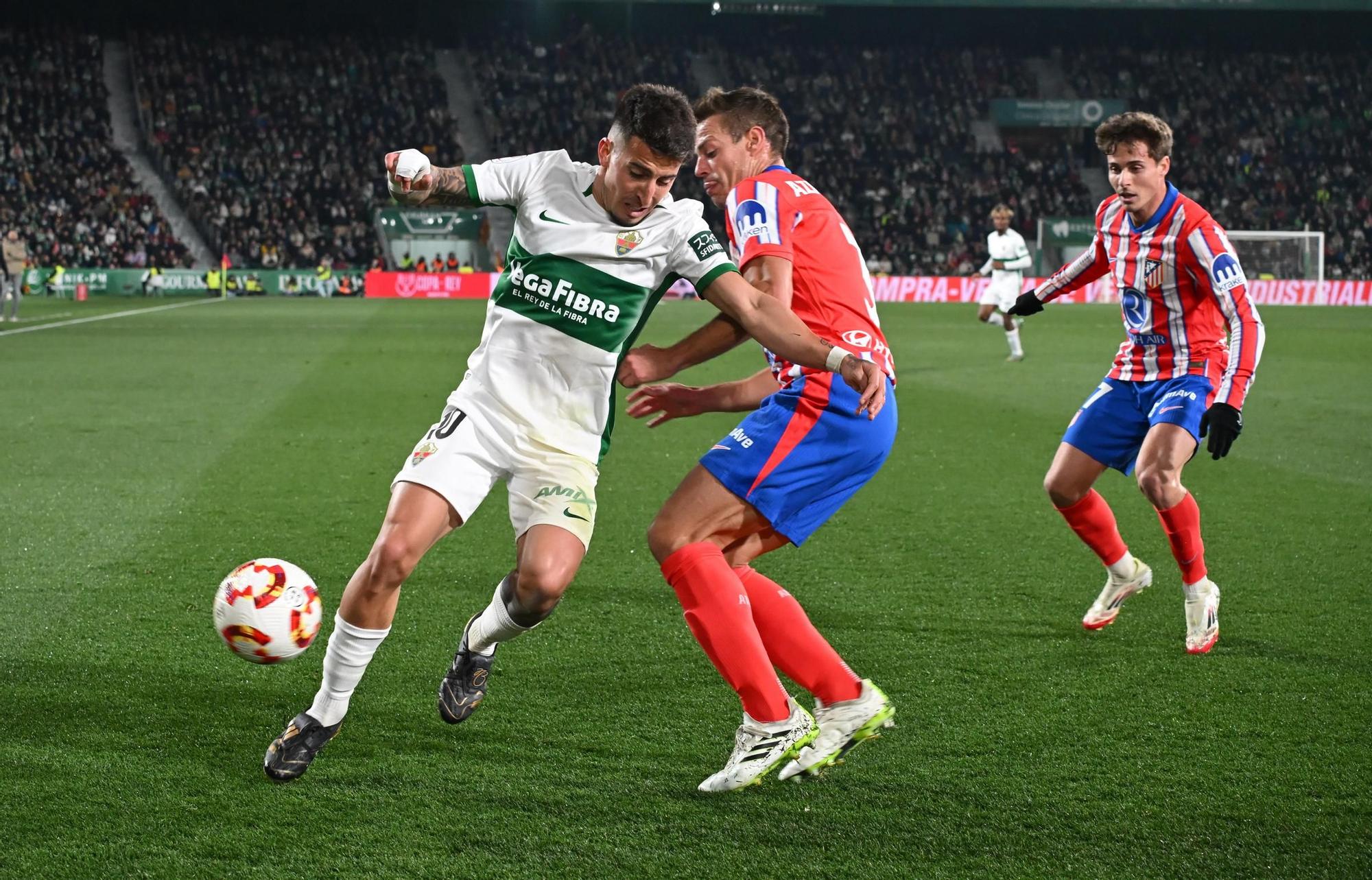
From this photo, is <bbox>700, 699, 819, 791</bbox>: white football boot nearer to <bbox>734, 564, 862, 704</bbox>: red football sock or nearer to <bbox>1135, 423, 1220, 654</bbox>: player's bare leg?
<bbox>734, 564, 862, 704</bbox>: red football sock

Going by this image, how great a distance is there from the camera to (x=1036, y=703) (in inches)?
175

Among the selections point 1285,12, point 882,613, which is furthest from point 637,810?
point 1285,12

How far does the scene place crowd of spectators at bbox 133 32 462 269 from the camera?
42.1 metres

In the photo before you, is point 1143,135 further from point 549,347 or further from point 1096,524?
point 549,347

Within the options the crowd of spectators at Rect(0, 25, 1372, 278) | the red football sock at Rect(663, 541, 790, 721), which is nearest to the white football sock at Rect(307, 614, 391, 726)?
the red football sock at Rect(663, 541, 790, 721)

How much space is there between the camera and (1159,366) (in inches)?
218

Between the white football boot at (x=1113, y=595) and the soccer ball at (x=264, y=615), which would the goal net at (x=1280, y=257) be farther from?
the soccer ball at (x=264, y=615)

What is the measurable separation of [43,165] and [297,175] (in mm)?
7663

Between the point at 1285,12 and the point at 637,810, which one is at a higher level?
the point at 1285,12

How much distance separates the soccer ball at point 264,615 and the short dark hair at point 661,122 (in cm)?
172

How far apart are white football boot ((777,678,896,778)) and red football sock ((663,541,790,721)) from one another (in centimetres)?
14

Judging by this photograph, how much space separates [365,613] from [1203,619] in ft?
10.6

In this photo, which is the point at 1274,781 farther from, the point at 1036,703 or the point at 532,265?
the point at 532,265

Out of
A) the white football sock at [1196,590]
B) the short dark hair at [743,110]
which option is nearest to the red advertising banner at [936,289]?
the white football sock at [1196,590]
